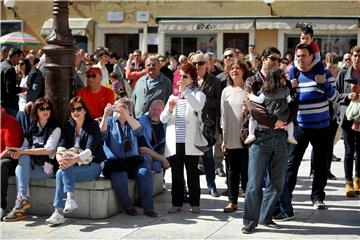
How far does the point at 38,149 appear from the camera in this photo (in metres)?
7.07

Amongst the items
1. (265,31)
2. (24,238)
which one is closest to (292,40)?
(265,31)

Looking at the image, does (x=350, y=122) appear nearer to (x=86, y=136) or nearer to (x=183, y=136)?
(x=183, y=136)

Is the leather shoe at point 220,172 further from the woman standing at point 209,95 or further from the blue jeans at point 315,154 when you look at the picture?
the blue jeans at point 315,154

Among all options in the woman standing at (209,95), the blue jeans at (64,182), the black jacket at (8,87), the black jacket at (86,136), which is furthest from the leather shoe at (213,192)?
the black jacket at (8,87)

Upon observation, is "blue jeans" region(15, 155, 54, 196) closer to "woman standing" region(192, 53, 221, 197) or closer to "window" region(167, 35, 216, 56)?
"woman standing" region(192, 53, 221, 197)

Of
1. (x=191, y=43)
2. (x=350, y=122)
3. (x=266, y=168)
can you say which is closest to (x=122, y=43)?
(x=191, y=43)

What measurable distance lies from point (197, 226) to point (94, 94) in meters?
2.41

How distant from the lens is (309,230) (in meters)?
6.51

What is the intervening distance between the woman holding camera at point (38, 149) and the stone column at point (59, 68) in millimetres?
633

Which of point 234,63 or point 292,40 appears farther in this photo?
point 292,40

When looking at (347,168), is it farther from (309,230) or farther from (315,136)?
(309,230)

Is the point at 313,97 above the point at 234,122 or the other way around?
above

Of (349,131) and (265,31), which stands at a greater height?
(265,31)

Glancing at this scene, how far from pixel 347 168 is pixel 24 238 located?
4.38m
